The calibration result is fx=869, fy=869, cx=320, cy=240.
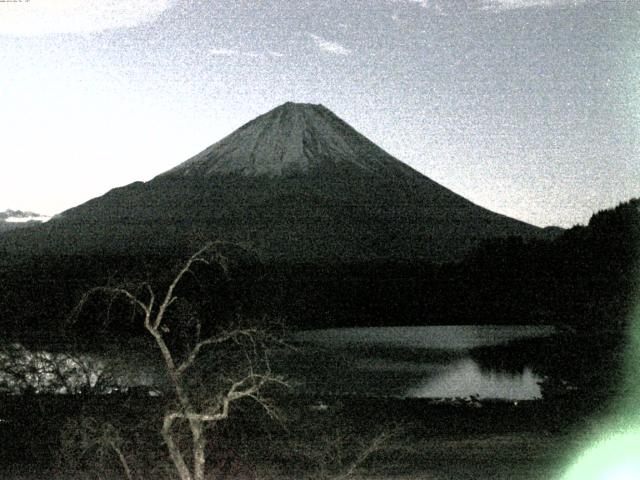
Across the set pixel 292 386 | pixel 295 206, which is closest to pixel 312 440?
pixel 292 386

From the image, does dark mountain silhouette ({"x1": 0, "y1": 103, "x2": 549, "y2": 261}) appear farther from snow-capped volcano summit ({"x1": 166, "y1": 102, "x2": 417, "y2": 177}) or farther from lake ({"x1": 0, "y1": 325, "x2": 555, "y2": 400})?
lake ({"x1": 0, "y1": 325, "x2": 555, "y2": 400})

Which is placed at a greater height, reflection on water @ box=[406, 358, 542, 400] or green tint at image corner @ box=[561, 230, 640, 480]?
green tint at image corner @ box=[561, 230, 640, 480]

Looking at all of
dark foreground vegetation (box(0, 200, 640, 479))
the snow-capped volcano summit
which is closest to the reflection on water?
dark foreground vegetation (box(0, 200, 640, 479))

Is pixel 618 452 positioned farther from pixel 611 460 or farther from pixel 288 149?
pixel 288 149

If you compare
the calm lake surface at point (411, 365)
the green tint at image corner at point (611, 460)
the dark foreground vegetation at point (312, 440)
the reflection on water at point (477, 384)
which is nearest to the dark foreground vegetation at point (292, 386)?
the dark foreground vegetation at point (312, 440)

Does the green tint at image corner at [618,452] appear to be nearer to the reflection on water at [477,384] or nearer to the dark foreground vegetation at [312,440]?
the dark foreground vegetation at [312,440]

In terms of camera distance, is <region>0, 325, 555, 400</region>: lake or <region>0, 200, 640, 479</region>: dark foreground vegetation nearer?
<region>0, 200, 640, 479</region>: dark foreground vegetation
